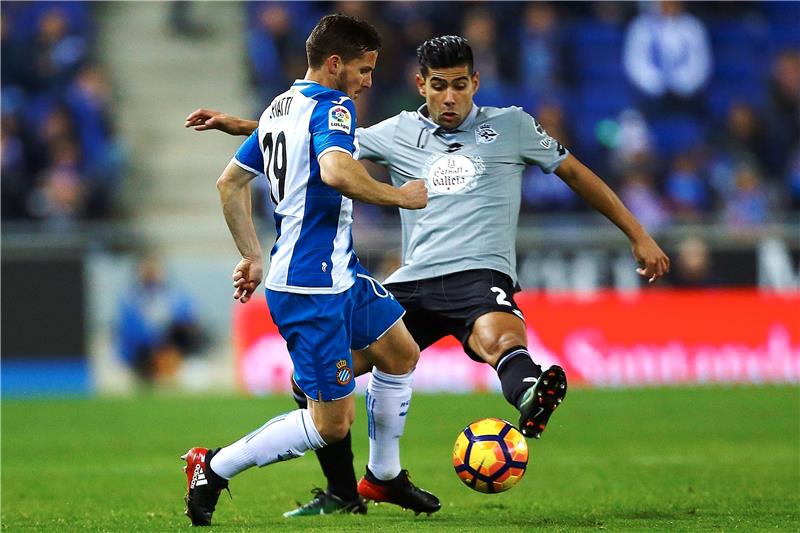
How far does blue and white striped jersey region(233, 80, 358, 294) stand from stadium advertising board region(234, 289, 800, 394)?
839 centimetres

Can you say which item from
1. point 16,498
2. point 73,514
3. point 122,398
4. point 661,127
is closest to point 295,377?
point 73,514

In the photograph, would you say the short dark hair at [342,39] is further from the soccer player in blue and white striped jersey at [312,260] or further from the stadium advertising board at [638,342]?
the stadium advertising board at [638,342]

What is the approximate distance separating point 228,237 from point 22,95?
12.0 ft

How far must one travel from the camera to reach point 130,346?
14578 millimetres

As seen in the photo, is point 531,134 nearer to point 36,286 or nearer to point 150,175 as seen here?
point 36,286

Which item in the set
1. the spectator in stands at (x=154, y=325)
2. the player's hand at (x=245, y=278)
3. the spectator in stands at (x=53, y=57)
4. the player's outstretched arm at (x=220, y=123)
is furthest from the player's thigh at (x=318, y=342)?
the spectator in stands at (x=53, y=57)

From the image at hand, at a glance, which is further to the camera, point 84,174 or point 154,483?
point 84,174

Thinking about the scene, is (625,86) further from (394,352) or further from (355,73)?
(355,73)

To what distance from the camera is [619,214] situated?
670 centimetres

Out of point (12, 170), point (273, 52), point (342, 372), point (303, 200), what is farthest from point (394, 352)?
point (273, 52)

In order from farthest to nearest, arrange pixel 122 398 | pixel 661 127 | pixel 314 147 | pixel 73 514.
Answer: pixel 661 127, pixel 122 398, pixel 73 514, pixel 314 147

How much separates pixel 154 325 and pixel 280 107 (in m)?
9.02

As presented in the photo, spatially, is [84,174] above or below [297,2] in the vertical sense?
below

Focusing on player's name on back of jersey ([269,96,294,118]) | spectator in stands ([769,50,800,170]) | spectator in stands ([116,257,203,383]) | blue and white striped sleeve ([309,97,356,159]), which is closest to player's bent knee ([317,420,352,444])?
blue and white striped sleeve ([309,97,356,159])
